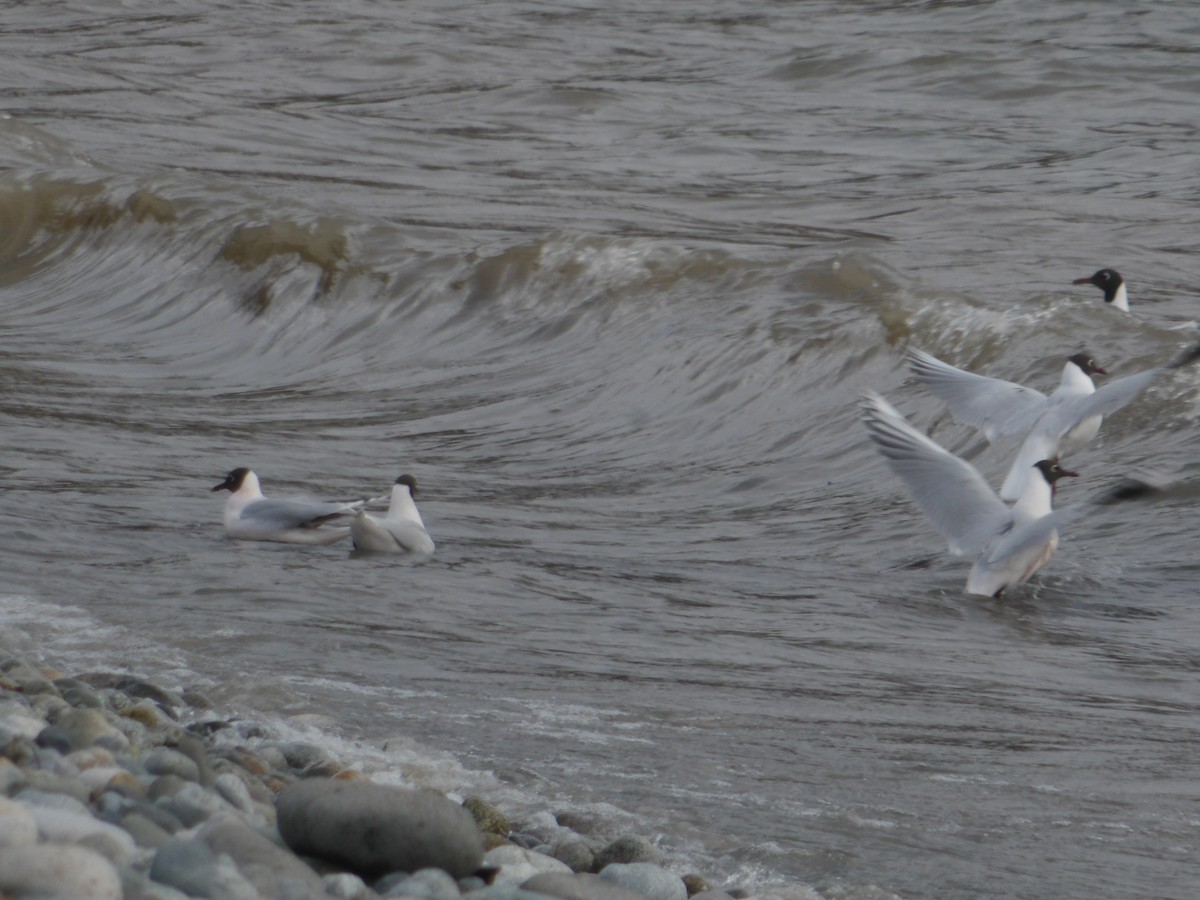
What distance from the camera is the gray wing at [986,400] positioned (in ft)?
24.0

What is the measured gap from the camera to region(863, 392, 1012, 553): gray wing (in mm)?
6363

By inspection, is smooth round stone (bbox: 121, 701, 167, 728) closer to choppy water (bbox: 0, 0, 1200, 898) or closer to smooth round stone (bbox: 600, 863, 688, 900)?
choppy water (bbox: 0, 0, 1200, 898)

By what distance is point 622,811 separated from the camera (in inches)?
144

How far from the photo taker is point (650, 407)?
897 cm

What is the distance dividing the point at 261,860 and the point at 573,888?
1.62 ft

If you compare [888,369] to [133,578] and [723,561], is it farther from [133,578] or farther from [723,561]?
[133,578]

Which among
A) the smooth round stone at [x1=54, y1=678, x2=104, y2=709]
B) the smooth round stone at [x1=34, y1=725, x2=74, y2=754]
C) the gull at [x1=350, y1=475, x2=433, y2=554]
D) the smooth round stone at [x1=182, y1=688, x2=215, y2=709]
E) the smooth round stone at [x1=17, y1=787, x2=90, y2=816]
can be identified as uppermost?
the smooth round stone at [x1=17, y1=787, x2=90, y2=816]

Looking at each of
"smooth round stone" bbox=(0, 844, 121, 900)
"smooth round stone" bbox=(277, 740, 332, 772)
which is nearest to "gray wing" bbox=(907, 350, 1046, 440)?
"smooth round stone" bbox=(277, 740, 332, 772)

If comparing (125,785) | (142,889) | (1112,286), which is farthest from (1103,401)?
(142,889)

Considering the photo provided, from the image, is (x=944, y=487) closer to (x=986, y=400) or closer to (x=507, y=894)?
(x=986, y=400)

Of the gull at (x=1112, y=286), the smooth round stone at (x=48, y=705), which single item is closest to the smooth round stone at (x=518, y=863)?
the smooth round stone at (x=48, y=705)

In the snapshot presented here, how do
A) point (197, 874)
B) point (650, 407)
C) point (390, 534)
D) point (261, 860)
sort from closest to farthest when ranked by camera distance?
point (197, 874) < point (261, 860) < point (390, 534) < point (650, 407)

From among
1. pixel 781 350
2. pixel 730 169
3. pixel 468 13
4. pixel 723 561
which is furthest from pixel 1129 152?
pixel 468 13

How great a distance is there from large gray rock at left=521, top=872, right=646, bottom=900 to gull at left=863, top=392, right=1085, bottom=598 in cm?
324
